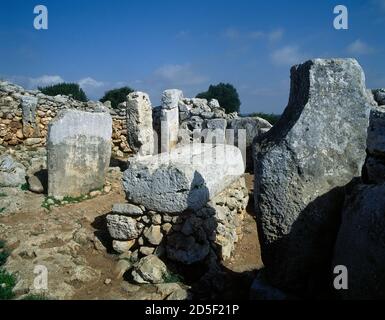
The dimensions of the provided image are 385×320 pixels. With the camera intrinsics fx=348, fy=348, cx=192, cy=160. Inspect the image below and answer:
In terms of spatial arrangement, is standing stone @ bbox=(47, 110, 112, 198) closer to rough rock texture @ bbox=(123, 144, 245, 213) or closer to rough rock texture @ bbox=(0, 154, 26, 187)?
rough rock texture @ bbox=(0, 154, 26, 187)

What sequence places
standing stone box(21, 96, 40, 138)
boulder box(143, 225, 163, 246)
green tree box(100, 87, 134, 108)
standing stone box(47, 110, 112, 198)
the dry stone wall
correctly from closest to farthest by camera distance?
boulder box(143, 225, 163, 246) < standing stone box(47, 110, 112, 198) < the dry stone wall < standing stone box(21, 96, 40, 138) < green tree box(100, 87, 134, 108)

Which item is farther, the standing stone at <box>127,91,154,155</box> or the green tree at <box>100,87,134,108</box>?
the green tree at <box>100,87,134,108</box>

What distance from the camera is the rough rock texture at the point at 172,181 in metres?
4.21

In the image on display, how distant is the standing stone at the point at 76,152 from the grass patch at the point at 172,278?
3655mm

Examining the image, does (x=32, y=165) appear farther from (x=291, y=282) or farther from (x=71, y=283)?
(x=291, y=282)

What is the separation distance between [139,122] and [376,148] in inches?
268

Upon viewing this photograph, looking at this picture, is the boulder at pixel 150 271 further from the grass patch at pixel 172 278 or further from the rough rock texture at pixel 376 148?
the rough rock texture at pixel 376 148

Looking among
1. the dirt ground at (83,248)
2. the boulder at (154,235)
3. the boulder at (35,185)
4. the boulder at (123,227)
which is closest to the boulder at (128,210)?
the boulder at (123,227)

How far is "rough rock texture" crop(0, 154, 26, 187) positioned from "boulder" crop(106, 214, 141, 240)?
373 cm

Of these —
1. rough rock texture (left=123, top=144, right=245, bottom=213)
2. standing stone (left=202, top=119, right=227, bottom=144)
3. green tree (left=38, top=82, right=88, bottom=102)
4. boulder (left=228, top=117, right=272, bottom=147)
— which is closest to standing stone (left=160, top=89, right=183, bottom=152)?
standing stone (left=202, top=119, right=227, bottom=144)

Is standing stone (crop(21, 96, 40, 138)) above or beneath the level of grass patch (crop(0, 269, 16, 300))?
above

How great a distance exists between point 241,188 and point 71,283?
347 cm

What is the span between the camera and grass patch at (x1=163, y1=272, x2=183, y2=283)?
3.87 meters

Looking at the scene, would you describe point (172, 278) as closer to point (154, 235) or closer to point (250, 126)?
point (154, 235)
